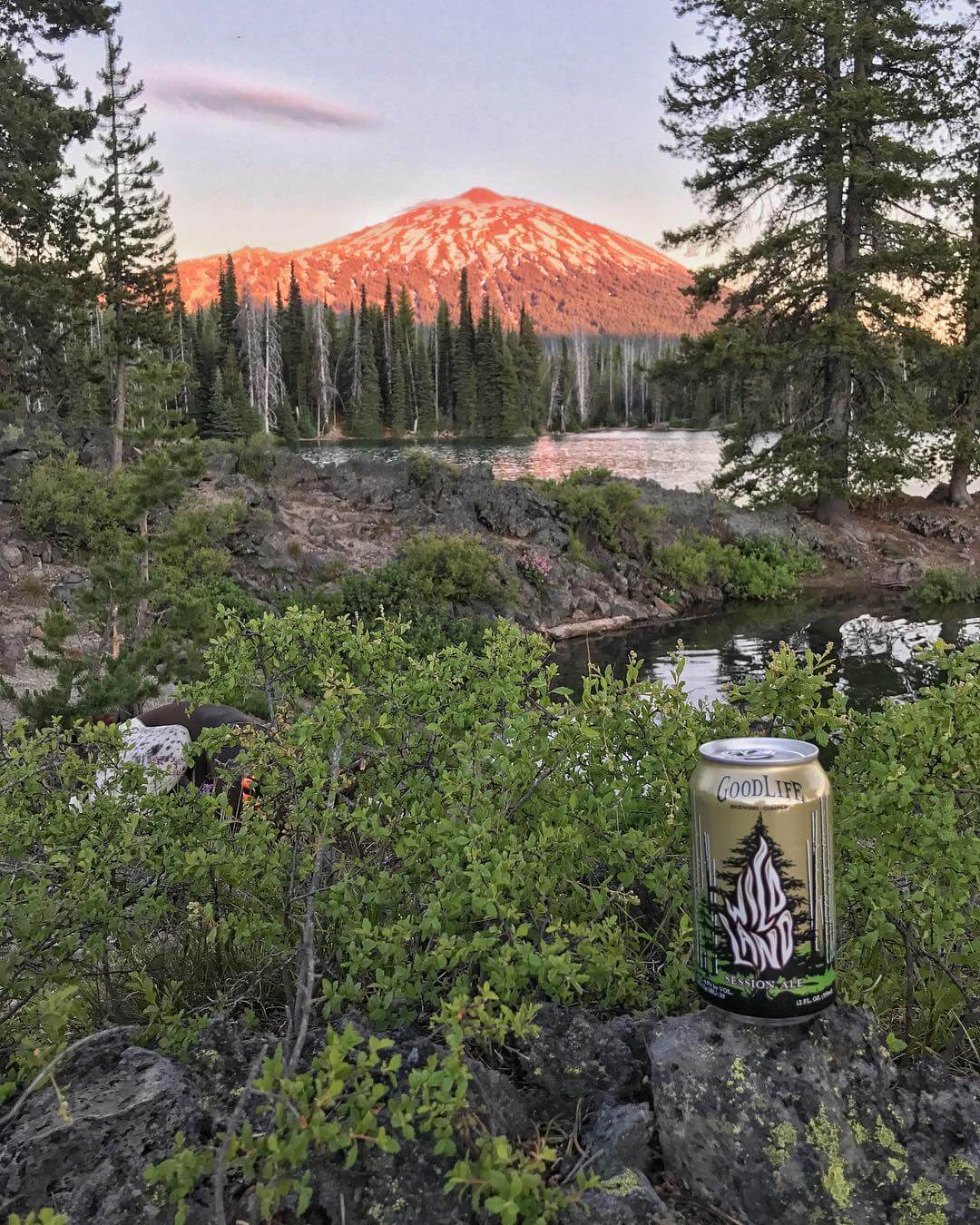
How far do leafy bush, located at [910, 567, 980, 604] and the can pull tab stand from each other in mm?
21504

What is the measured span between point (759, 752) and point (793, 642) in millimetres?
16596

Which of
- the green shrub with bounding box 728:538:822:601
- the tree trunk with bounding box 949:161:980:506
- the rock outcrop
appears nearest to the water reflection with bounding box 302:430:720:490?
the green shrub with bounding box 728:538:822:601

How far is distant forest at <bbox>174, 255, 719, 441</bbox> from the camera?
263 feet

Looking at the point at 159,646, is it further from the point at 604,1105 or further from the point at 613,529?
the point at 613,529

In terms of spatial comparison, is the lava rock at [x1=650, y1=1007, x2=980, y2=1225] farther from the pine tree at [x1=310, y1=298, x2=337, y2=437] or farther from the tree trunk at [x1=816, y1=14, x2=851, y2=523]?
the pine tree at [x1=310, y1=298, x2=337, y2=437]

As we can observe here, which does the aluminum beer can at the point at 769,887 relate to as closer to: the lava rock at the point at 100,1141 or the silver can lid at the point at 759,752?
the silver can lid at the point at 759,752

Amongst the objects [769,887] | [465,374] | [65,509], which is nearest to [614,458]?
[65,509]

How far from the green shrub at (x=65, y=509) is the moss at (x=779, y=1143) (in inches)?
698

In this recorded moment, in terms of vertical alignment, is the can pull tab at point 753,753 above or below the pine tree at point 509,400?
below

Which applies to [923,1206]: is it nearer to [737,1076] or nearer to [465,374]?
[737,1076]

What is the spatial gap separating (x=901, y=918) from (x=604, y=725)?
909 millimetres

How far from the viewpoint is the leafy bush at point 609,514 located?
22750 millimetres

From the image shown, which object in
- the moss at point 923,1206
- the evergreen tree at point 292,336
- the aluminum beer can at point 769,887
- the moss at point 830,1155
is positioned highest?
the evergreen tree at point 292,336

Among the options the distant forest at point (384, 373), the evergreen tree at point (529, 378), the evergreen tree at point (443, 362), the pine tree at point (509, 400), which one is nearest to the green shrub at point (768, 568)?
the distant forest at point (384, 373)
